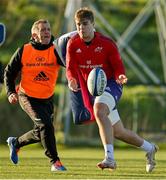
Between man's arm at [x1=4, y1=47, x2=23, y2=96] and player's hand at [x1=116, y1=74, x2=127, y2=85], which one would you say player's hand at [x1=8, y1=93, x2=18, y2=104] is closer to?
man's arm at [x1=4, y1=47, x2=23, y2=96]

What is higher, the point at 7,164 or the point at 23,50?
the point at 23,50

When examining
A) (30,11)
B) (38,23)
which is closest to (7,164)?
(38,23)

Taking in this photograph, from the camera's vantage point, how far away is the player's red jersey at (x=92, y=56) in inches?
455

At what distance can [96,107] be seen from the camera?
11258mm

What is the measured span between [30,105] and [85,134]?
35.5 feet

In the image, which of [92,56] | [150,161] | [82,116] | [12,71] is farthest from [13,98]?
[150,161]

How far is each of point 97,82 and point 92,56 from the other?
0.53 meters

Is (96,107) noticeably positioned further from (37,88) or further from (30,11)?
(30,11)

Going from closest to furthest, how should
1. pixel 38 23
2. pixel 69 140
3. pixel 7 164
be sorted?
pixel 38 23 < pixel 7 164 < pixel 69 140

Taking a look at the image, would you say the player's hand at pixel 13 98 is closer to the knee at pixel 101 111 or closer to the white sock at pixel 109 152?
the knee at pixel 101 111

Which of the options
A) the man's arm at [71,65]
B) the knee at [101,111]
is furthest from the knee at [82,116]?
the knee at [101,111]

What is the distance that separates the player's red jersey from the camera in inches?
455

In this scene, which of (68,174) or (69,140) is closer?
(68,174)

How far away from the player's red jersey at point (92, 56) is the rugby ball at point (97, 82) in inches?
9.0
